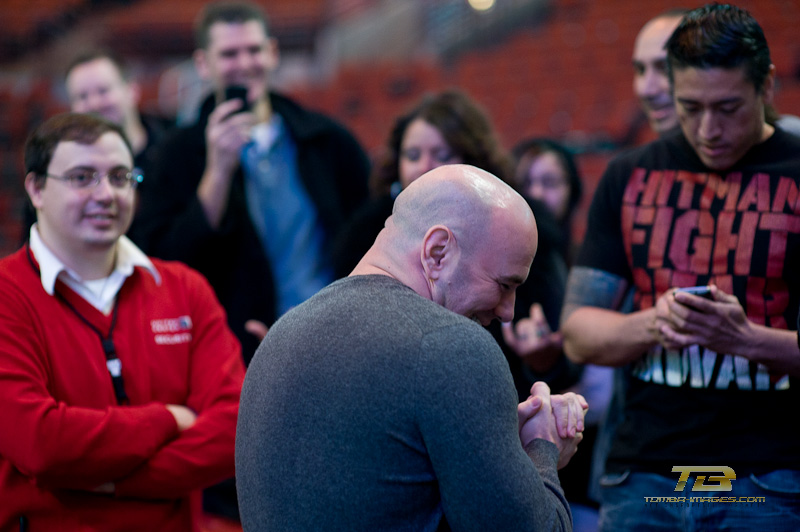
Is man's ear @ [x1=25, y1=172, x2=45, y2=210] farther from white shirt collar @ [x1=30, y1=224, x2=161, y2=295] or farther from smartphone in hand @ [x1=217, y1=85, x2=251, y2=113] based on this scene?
smartphone in hand @ [x1=217, y1=85, x2=251, y2=113]

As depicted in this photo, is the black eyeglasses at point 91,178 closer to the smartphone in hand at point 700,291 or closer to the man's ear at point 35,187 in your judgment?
the man's ear at point 35,187

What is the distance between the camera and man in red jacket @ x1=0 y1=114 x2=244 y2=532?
1845 millimetres

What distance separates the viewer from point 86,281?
208cm

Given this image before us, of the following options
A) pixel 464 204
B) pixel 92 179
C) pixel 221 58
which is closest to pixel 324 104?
pixel 221 58

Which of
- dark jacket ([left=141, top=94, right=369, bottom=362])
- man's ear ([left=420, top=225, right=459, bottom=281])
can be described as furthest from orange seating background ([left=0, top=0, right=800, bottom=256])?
man's ear ([left=420, top=225, right=459, bottom=281])

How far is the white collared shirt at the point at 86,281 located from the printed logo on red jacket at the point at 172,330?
13cm

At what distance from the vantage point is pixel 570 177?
365 cm

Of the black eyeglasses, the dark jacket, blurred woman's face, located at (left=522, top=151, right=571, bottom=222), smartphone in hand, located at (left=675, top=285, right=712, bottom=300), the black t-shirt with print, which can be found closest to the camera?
smartphone in hand, located at (left=675, top=285, right=712, bottom=300)

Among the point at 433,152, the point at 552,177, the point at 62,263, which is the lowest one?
the point at 552,177

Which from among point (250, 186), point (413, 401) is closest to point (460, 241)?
point (413, 401)

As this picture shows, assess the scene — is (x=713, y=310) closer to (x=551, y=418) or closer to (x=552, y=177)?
(x=551, y=418)

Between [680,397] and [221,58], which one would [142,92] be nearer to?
[221,58]

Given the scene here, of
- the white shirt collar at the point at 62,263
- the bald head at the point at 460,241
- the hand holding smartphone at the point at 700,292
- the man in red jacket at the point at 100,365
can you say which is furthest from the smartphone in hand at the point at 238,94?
the hand holding smartphone at the point at 700,292

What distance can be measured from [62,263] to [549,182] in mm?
2207
